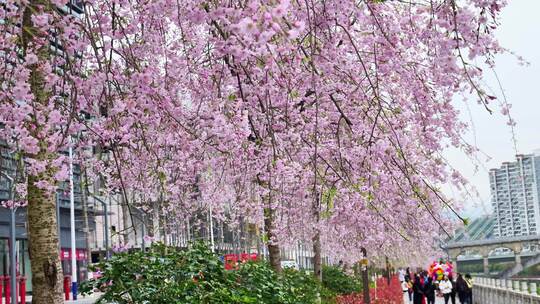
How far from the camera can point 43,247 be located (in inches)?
295

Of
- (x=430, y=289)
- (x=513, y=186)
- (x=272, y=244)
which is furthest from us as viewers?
(x=430, y=289)

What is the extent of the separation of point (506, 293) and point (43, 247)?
17.6m

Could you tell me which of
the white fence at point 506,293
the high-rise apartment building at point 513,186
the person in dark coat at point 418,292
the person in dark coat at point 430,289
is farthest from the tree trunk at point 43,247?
the person in dark coat at point 430,289

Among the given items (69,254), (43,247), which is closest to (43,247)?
(43,247)

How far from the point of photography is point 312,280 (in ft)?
55.5

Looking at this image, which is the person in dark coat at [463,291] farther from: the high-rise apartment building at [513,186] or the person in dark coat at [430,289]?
the high-rise apartment building at [513,186]

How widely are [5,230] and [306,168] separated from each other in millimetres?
32176

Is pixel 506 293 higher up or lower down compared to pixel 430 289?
higher up

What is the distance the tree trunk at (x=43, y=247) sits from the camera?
7465 millimetres

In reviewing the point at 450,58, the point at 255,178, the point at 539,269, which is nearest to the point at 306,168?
the point at 255,178

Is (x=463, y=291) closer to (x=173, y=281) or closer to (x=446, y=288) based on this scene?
(x=446, y=288)

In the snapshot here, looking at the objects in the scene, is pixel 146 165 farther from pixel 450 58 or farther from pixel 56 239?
pixel 450 58

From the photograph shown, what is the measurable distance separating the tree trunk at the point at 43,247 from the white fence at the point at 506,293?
12.3 meters

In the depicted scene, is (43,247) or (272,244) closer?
(43,247)
